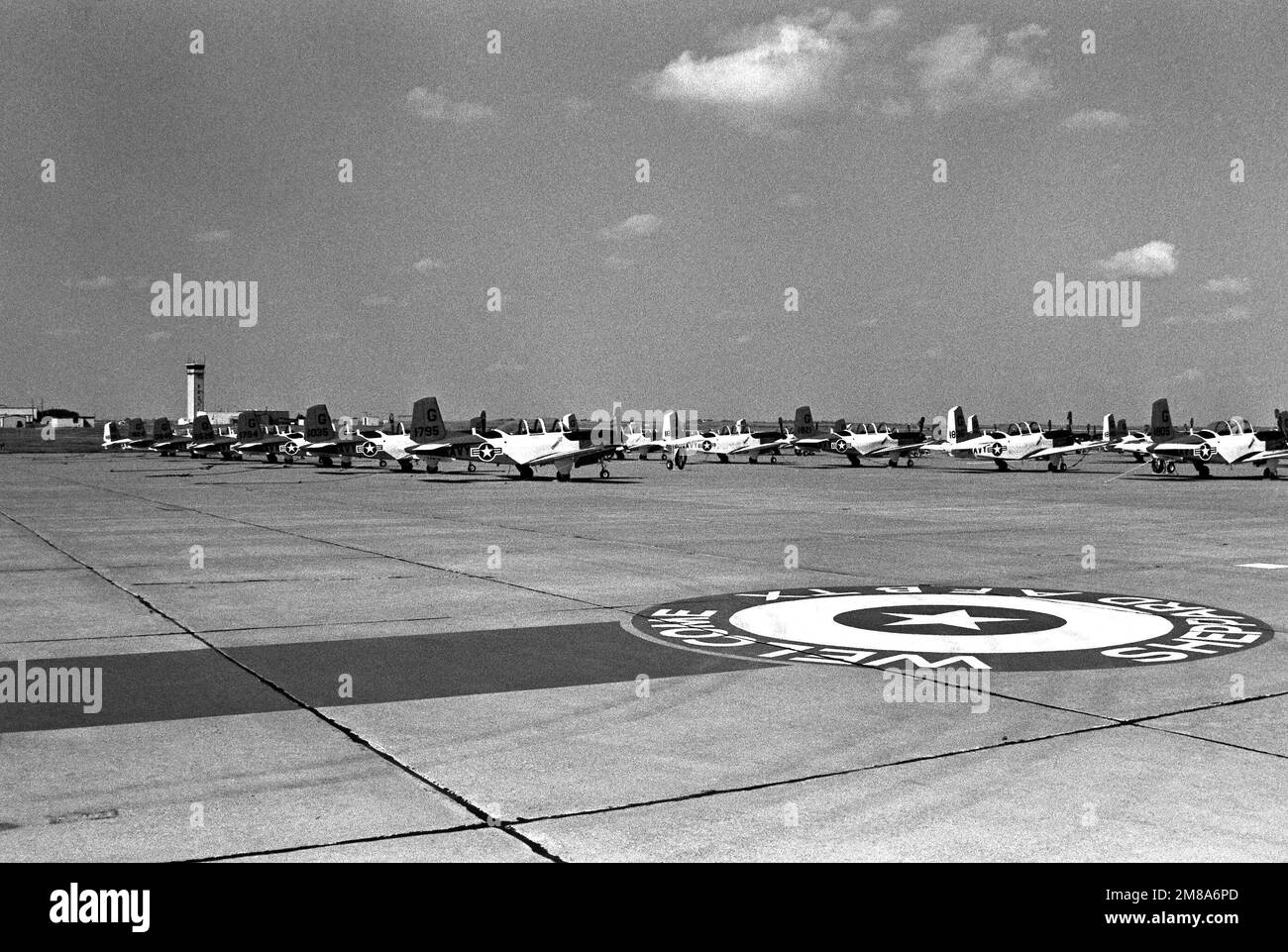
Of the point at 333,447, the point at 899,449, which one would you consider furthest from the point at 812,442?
the point at 333,447

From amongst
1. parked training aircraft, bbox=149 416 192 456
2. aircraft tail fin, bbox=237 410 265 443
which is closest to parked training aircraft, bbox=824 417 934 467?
aircraft tail fin, bbox=237 410 265 443

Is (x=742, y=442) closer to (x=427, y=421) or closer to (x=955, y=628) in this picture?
(x=427, y=421)

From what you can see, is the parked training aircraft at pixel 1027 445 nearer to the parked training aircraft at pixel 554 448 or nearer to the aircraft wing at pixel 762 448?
the aircraft wing at pixel 762 448

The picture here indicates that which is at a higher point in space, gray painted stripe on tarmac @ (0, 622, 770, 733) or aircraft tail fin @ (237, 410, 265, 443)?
aircraft tail fin @ (237, 410, 265, 443)

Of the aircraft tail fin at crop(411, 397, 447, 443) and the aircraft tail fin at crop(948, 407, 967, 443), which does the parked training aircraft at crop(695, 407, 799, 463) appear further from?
the aircraft tail fin at crop(411, 397, 447, 443)

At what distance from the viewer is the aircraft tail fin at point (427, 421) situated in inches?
2016

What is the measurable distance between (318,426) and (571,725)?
5922cm

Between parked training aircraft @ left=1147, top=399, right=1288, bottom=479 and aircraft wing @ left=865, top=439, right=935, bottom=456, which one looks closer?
parked training aircraft @ left=1147, top=399, right=1288, bottom=479

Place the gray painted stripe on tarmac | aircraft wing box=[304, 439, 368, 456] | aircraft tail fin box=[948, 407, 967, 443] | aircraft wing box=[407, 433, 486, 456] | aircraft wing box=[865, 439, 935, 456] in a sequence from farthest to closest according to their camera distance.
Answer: aircraft tail fin box=[948, 407, 967, 443] → aircraft wing box=[865, 439, 935, 456] → aircraft wing box=[304, 439, 368, 456] → aircraft wing box=[407, 433, 486, 456] → the gray painted stripe on tarmac

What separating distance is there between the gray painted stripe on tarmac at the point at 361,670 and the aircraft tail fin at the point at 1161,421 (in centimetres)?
4582

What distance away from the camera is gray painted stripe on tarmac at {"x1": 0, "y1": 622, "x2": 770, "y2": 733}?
7.52m

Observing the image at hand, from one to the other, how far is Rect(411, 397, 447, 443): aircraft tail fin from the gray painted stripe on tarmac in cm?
4173

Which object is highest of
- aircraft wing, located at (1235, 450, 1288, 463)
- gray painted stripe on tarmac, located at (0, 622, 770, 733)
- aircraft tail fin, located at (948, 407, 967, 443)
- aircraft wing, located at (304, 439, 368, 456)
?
aircraft tail fin, located at (948, 407, 967, 443)

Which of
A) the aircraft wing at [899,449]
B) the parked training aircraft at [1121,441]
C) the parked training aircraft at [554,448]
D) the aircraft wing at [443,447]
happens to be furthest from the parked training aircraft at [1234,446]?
the aircraft wing at [443,447]
